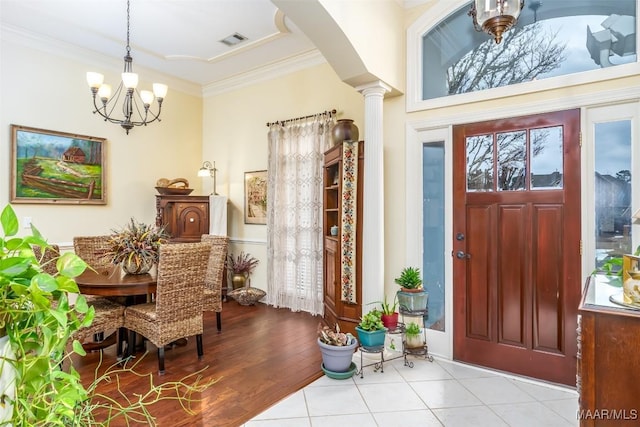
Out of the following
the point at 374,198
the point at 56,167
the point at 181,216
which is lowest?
the point at 181,216

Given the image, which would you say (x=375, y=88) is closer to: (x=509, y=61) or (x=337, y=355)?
(x=509, y=61)

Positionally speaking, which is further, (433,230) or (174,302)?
(433,230)

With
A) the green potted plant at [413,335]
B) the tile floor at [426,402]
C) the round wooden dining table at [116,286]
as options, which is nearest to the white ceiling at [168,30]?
the round wooden dining table at [116,286]

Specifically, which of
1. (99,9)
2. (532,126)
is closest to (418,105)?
(532,126)

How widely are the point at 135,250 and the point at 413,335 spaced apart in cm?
259

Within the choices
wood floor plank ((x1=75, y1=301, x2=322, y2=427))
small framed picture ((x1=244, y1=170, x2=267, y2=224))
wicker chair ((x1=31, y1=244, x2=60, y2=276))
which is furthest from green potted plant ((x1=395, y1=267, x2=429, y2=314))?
small framed picture ((x1=244, y1=170, x2=267, y2=224))

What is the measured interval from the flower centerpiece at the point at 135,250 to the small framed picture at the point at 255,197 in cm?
212

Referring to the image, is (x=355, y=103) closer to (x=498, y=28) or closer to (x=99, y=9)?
(x=498, y=28)

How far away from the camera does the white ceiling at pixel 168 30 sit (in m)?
3.64

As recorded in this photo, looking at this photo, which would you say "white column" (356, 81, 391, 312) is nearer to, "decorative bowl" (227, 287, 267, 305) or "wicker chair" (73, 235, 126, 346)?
"decorative bowl" (227, 287, 267, 305)

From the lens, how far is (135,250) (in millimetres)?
3141

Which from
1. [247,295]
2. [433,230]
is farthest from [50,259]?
[247,295]

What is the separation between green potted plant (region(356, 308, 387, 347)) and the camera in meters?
2.91

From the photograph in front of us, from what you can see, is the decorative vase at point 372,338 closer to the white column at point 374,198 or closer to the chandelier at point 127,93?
the white column at point 374,198
